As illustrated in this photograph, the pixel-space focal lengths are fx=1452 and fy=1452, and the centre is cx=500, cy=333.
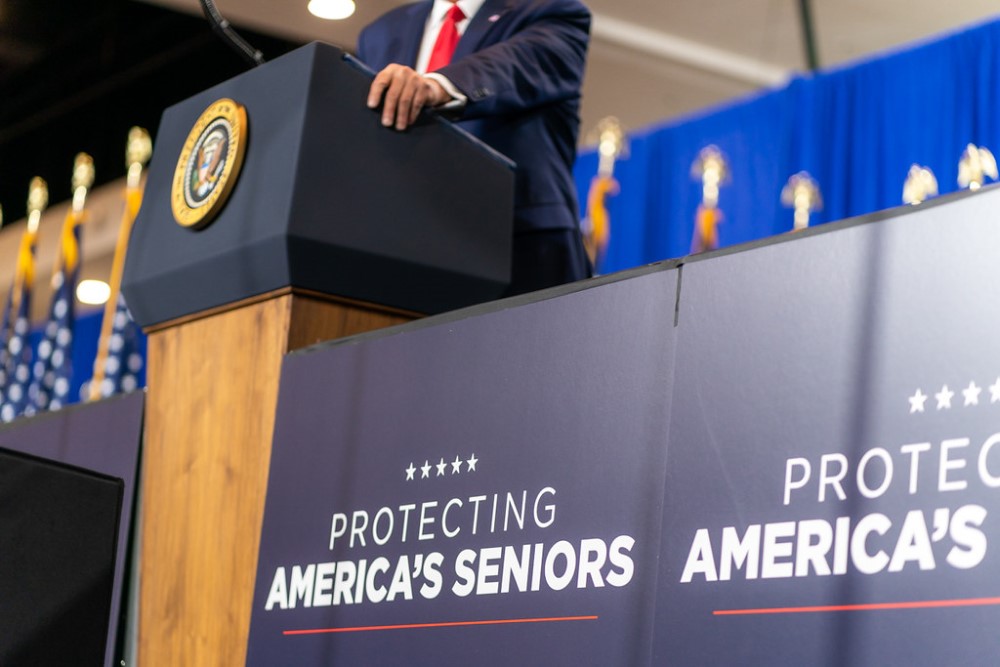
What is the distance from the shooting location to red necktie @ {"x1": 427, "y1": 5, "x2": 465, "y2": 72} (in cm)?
237

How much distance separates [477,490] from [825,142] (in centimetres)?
501

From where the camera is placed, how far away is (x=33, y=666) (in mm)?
1538

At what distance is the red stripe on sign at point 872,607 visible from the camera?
3.54 ft

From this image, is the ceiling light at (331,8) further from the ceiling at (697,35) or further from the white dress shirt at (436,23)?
the white dress shirt at (436,23)

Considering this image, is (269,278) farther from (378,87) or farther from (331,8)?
(331,8)

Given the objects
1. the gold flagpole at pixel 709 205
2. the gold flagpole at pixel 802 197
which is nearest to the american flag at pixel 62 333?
the gold flagpole at pixel 709 205

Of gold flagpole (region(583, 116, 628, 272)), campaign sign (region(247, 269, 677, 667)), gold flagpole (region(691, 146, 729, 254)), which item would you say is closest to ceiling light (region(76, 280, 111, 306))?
gold flagpole (region(583, 116, 628, 272))

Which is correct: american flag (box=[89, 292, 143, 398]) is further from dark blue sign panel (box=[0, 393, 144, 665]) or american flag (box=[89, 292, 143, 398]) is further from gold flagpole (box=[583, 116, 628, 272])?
dark blue sign panel (box=[0, 393, 144, 665])

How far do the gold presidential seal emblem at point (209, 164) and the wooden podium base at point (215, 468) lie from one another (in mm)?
149

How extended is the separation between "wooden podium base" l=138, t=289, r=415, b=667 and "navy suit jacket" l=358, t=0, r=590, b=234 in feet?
1.11

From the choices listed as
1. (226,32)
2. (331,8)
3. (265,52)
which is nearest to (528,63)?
(226,32)

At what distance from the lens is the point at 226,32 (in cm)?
196

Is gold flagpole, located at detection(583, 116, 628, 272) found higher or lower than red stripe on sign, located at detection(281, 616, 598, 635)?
higher

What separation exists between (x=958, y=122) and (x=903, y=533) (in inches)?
194
